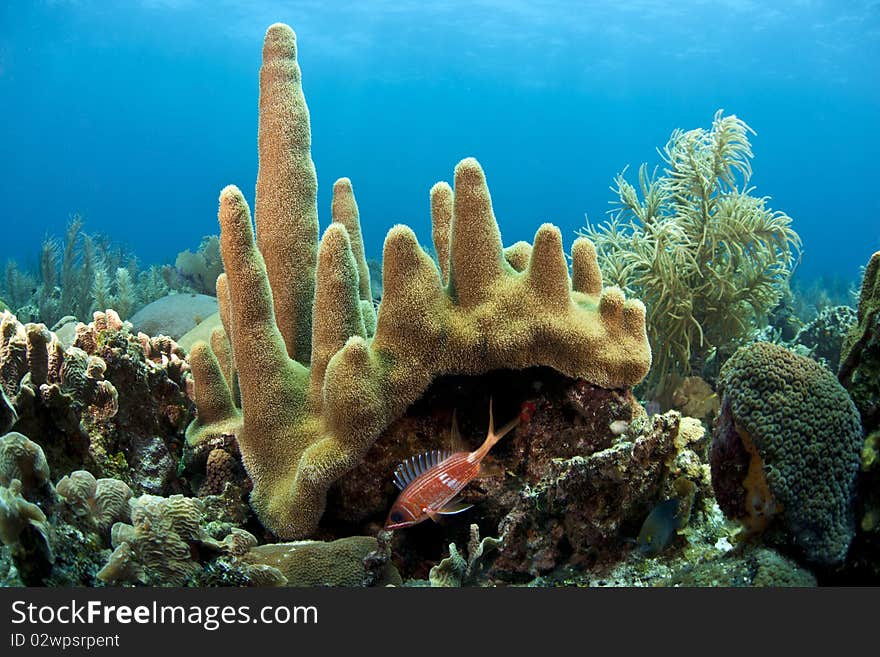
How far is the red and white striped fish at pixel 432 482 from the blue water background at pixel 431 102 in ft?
63.7

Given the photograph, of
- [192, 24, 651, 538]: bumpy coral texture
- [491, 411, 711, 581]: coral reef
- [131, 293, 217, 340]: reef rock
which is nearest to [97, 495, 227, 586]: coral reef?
[192, 24, 651, 538]: bumpy coral texture

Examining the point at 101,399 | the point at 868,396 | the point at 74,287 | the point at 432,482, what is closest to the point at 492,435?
the point at 432,482

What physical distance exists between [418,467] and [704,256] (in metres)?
3.88

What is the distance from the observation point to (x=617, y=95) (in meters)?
75.8

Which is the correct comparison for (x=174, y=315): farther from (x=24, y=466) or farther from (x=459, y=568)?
(x=459, y=568)

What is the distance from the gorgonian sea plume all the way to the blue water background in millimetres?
18650

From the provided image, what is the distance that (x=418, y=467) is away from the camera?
7.80 ft

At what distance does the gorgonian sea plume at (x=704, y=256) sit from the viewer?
504 centimetres

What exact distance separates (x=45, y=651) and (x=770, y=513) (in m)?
2.23

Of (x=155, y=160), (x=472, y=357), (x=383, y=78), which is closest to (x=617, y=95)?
(x=383, y=78)

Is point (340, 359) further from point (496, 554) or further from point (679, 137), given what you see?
point (679, 137)

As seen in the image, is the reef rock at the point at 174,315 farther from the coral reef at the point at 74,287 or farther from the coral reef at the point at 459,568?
the coral reef at the point at 459,568

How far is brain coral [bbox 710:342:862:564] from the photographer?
1.87m

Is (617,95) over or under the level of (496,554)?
over
